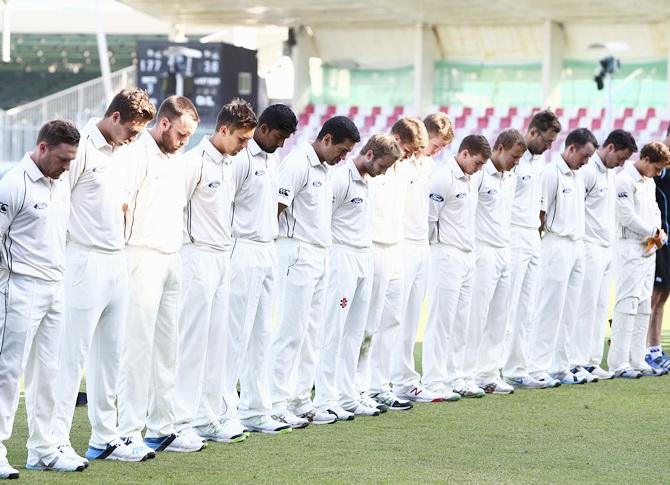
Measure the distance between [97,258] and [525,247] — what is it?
16.2 ft

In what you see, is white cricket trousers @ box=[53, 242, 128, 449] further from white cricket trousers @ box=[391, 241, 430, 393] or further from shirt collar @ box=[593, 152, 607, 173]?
shirt collar @ box=[593, 152, 607, 173]

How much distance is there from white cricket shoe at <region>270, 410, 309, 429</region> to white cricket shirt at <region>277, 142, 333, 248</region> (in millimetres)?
1104

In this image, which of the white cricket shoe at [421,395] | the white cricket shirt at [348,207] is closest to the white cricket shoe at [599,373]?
the white cricket shoe at [421,395]

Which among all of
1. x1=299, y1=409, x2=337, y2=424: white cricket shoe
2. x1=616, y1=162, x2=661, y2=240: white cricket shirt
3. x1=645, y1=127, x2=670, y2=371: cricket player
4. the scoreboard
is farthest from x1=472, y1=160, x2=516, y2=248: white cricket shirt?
the scoreboard

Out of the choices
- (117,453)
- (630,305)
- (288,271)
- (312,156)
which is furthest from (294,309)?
(630,305)

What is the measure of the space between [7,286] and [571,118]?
80.8 feet

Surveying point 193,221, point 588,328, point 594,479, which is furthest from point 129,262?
point 588,328

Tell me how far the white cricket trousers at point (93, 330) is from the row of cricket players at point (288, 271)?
1 cm

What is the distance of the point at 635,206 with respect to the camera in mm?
12242

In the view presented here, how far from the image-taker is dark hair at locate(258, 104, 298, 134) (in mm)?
8414

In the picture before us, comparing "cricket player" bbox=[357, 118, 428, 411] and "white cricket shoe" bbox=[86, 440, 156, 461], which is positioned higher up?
"cricket player" bbox=[357, 118, 428, 411]

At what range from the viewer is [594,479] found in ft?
24.6

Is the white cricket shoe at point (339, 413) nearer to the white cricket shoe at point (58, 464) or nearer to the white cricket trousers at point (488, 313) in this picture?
the white cricket trousers at point (488, 313)

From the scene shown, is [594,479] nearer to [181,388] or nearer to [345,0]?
[181,388]
